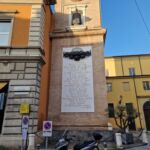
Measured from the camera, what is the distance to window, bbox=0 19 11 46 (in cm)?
1120

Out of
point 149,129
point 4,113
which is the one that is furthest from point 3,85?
point 149,129

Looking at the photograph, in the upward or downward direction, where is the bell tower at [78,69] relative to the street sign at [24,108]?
upward

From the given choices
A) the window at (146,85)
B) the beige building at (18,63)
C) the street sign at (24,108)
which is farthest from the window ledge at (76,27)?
the window at (146,85)

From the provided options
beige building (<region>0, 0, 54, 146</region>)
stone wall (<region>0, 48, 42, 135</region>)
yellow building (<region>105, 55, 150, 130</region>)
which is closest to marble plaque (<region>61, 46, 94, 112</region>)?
beige building (<region>0, 0, 54, 146</region>)

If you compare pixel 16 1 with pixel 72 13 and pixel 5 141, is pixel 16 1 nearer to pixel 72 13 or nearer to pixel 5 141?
pixel 72 13

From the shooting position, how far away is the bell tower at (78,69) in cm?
1311

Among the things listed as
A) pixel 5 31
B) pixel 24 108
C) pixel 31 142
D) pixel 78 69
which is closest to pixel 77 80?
pixel 78 69

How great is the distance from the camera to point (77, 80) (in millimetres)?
13867

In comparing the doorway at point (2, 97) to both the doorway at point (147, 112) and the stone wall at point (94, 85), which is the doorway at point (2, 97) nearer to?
the stone wall at point (94, 85)

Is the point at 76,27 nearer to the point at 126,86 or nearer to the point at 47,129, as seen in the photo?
the point at 47,129

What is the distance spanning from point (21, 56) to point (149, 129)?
830 inches

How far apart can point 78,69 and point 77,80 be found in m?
0.91

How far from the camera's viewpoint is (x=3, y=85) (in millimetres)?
9992

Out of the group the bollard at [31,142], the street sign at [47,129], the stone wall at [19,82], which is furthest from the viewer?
the stone wall at [19,82]
